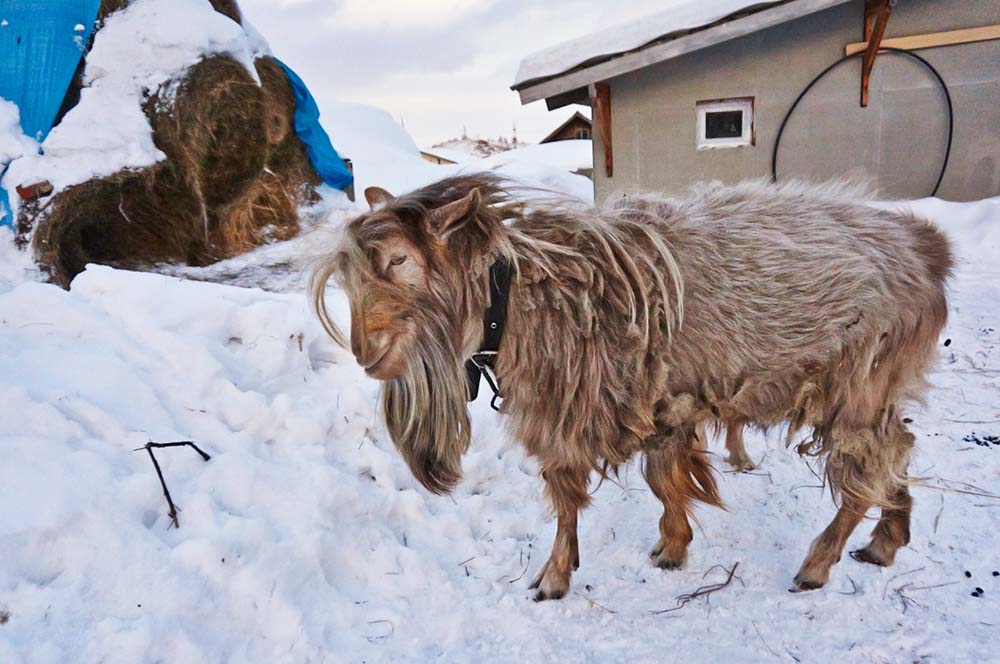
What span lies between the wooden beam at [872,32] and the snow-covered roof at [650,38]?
664mm

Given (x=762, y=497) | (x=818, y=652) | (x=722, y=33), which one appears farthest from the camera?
(x=722, y=33)

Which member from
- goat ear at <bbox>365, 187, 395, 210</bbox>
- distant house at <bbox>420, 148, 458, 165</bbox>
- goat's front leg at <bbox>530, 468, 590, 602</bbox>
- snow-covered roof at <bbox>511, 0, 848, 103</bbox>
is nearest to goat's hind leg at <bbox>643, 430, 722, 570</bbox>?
goat's front leg at <bbox>530, 468, 590, 602</bbox>

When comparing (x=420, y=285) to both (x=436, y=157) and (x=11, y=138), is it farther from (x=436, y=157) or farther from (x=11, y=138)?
(x=436, y=157)

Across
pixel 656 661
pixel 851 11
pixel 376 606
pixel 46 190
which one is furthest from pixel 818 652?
pixel 851 11

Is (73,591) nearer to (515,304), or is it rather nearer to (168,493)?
(168,493)

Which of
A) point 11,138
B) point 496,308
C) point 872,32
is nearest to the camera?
point 496,308

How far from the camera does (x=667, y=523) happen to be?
2.78 metres

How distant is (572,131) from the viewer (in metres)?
30.8

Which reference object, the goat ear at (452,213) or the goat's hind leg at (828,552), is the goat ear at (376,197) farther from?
the goat's hind leg at (828,552)

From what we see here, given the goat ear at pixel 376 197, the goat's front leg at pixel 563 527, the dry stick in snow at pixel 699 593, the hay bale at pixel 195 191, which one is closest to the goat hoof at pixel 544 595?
the goat's front leg at pixel 563 527

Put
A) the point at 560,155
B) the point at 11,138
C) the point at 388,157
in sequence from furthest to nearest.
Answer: the point at 560,155 → the point at 388,157 → the point at 11,138

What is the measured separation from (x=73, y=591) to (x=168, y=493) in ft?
1.64

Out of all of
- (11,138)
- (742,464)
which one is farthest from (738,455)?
(11,138)

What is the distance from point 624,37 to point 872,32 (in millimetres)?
3055
